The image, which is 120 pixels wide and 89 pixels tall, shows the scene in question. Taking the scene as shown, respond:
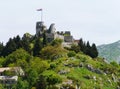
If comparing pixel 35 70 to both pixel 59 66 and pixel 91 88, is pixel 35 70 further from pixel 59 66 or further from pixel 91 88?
pixel 91 88

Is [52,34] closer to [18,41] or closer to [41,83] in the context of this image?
[18,41]

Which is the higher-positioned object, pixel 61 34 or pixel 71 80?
pixel 61 34

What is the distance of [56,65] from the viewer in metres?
140

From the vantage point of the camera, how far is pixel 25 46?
16238 cm

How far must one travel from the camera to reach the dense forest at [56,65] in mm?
126500

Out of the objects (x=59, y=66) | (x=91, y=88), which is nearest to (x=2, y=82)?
(x=59, y=66)

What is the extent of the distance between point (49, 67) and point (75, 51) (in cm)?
2107

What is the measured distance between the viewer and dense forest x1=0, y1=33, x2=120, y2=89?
126500 mm

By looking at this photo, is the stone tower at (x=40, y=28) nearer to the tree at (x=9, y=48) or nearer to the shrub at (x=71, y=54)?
the tree at (x=9, y=48)

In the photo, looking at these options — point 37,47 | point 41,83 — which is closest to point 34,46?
point 37,47

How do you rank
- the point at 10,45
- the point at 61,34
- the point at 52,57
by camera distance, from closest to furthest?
the point at 52,57 → the point at 10,45 → the point at 61,34

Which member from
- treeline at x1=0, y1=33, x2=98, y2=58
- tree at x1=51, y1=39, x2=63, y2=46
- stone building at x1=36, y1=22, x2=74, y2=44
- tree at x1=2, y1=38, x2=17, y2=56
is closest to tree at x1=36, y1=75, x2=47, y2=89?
treeline at x1=0, y1=33, x2=98, y2=58

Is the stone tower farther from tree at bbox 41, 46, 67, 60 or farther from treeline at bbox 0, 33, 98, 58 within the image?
tree at bbox 41, 46, 67, 60

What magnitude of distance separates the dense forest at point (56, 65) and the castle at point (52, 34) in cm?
293
